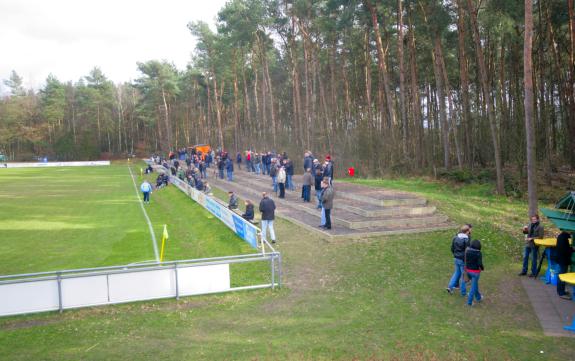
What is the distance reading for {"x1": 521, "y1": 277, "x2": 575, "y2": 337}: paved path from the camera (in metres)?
8.59

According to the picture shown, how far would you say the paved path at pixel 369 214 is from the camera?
1589 centimetres

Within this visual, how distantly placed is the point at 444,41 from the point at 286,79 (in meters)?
30.5

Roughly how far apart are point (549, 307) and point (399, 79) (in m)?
32.2

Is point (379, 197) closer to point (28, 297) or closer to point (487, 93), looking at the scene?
point (487, 93)

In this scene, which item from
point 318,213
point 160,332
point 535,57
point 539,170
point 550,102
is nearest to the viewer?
point 160,332

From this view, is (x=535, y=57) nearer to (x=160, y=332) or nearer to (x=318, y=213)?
(x=318, y=213)

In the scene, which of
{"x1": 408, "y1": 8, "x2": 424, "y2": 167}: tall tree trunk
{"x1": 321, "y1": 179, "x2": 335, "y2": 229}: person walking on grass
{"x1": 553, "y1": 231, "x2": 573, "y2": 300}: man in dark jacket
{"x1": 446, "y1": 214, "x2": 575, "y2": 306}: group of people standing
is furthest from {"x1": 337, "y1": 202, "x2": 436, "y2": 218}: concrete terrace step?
{"x1": 408, "y1": 8, "x2": 424, "y2": 167}: tall tree trunk

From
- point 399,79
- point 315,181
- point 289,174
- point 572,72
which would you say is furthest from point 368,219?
point 399,79

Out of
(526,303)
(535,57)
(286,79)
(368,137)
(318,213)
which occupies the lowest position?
(526,303)

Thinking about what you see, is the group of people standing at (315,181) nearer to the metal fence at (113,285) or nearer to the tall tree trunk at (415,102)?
the metal fence at (113,285)

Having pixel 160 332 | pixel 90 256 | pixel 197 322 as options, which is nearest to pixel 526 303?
pixel 197 322

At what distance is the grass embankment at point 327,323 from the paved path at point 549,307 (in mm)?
190

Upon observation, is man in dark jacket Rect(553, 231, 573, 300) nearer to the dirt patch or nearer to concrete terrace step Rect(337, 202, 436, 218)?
concrete terrace step Rect(337, 202, 436, 218)

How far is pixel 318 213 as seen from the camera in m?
18.7
